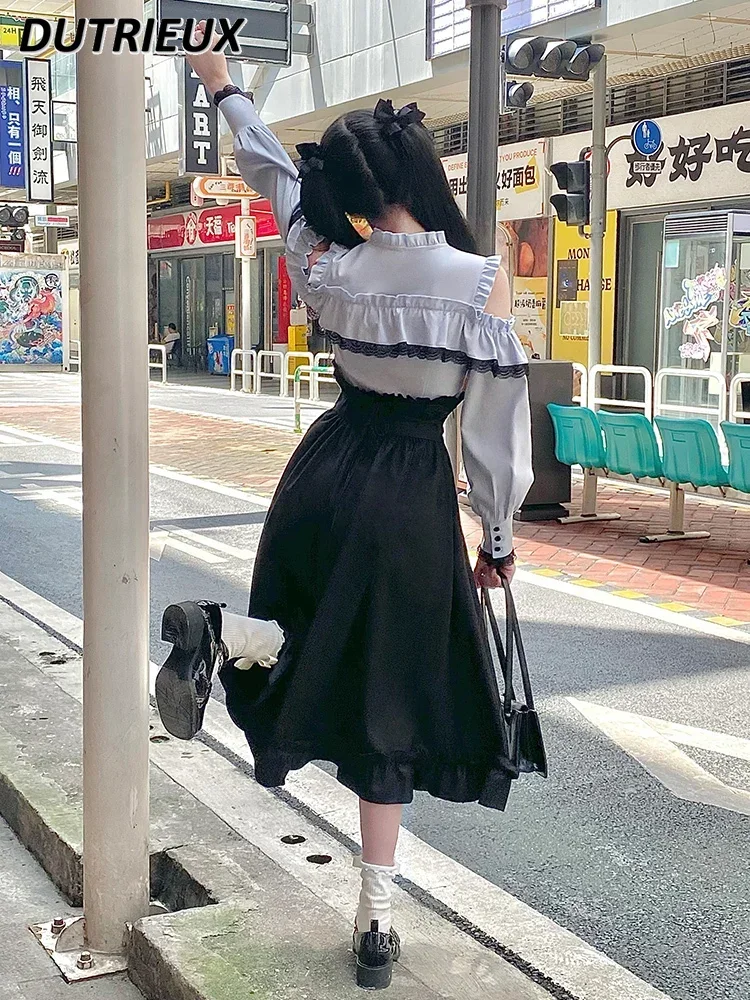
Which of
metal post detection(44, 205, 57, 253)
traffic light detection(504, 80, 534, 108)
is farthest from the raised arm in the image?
metal post detection(44, 205, 57, 253)

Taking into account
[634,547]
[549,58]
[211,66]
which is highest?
[549,58]

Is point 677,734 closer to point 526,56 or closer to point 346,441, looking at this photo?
point 346,441

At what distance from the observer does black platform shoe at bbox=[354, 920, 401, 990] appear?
2.68m

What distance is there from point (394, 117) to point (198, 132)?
1783 cm

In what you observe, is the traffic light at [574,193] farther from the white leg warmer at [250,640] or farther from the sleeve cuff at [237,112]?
the white leg warmer at [250,640]

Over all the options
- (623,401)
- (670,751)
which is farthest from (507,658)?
(623,401)

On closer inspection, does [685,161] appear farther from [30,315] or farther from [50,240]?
[50,240]

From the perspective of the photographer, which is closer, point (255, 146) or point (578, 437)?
point (255, 146)

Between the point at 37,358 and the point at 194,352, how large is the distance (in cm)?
417

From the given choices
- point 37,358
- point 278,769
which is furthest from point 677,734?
point 37,358

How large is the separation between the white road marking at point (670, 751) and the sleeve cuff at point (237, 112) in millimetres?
2560

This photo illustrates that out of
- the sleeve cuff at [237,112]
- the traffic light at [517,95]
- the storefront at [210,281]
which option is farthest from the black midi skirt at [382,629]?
the storefront at [210,281]

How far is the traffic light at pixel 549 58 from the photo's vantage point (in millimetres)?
12211

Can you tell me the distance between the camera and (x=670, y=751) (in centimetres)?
466
